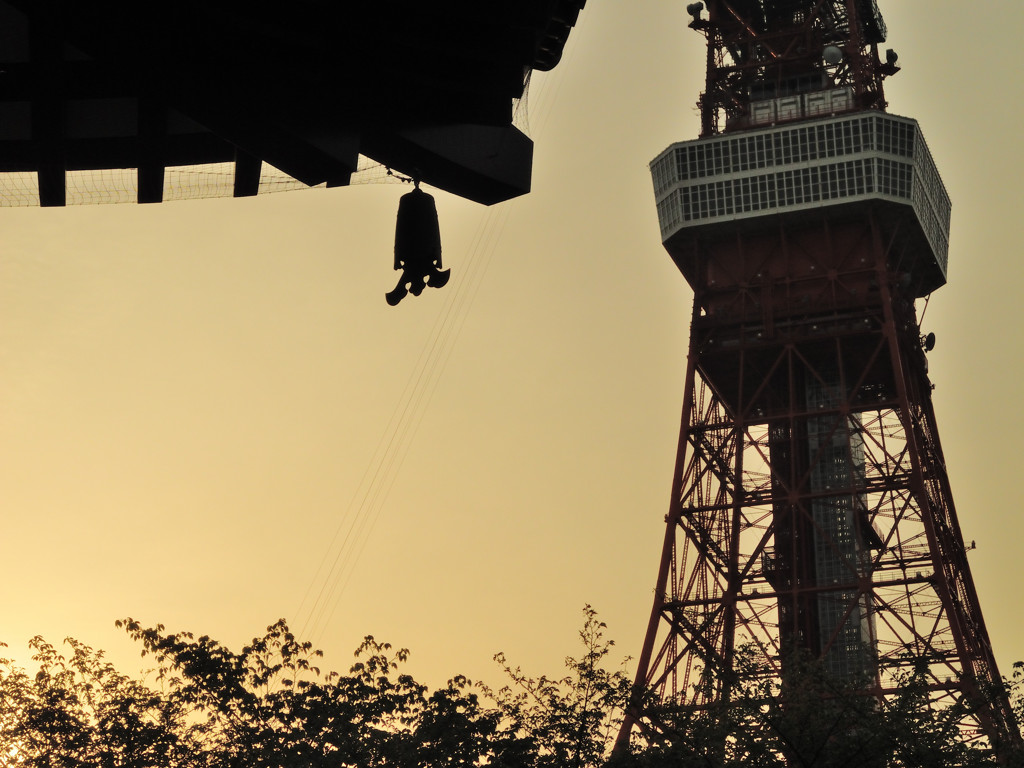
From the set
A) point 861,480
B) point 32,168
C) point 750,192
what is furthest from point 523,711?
point 750,192

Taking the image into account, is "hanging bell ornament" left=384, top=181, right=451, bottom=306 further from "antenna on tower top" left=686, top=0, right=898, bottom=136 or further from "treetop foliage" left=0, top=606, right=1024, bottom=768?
"antenna on tower top" left=686, top=0, right=898, bottom=136

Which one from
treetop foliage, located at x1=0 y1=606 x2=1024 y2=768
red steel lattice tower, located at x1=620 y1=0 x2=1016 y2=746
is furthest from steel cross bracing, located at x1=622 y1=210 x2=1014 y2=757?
treetop foliage, located at x1=0 y1=606 x2=1024 y2=768

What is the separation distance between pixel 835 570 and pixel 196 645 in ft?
153

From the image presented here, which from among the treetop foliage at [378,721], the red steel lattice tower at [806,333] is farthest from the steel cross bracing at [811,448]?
the treetop foliage at [378,721]

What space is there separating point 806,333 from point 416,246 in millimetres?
72798

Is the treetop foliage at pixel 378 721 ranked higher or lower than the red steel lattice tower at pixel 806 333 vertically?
lower

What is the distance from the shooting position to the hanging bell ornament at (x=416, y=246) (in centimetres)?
894

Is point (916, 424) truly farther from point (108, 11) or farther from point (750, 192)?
point (108, 11)

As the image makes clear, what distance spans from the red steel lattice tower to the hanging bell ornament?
64.0 m

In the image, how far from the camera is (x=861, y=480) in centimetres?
7781

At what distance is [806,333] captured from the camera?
263ft

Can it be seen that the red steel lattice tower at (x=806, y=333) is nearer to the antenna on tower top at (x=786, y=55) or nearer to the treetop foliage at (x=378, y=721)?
the antenna on tower top at (x=786, y=55)

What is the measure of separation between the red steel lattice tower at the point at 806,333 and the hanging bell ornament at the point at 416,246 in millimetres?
63986

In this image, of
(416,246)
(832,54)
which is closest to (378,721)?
(416,246)
